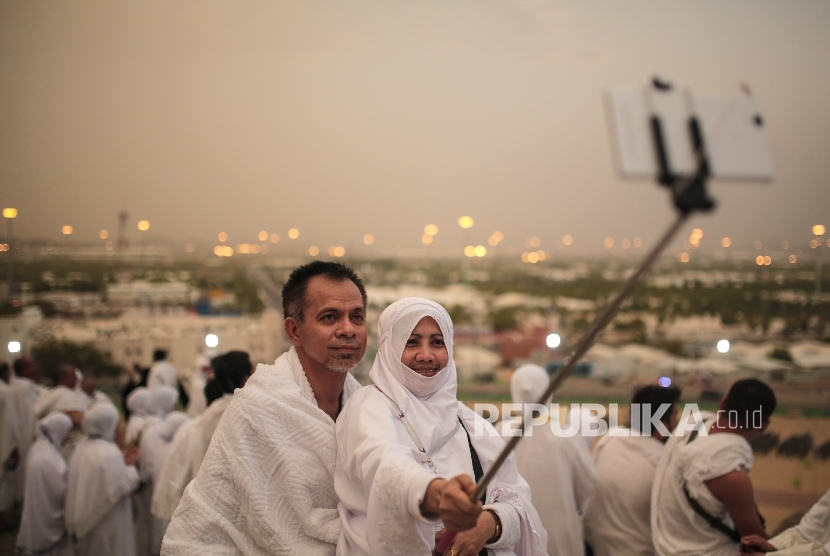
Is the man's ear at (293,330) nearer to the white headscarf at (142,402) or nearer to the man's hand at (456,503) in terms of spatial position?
the man's hand at (456,503)

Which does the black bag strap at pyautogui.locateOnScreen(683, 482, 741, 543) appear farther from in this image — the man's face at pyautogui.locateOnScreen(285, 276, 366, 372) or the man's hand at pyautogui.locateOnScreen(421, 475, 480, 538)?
the man's hand at pyautogui.locateOnScreen(421, 475, 480, 538)

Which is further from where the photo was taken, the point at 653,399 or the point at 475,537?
the point at 653,399

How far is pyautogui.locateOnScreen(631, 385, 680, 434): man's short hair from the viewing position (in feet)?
11.7

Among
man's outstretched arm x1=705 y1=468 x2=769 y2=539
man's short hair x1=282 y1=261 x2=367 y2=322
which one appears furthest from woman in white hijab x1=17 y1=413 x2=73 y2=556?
man's outstretched arm x1=705 y1=468 x2=769 y2=539

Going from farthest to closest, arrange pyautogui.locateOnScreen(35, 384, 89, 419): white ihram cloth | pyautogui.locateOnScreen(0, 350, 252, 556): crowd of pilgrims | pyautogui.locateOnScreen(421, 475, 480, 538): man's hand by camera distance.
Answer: pyautogui.locateOnScreen(35, 384, 89, 419): white ihram cloth, pyautogui.locateOnScreen(0, 350, 252, 556): crowd of pilgrims, pyautogui.locateOnScreen(421, 475, 480, 538): man's hand

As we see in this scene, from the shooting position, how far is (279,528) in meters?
1.89

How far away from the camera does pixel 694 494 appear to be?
283 centimetres

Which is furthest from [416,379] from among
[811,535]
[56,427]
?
[56,427]

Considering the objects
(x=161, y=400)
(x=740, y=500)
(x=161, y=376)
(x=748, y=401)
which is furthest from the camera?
(x=161, y=376)

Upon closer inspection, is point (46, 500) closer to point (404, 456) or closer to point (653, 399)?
point (404, 456)

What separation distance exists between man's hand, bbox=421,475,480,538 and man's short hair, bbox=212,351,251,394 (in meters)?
2.28

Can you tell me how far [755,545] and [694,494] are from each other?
30 cm

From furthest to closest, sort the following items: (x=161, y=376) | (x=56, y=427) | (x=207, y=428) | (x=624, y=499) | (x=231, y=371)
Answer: (x=161, y=376)
(x=56, y=427)
(x=231, y=371)
(x=624, y=499)
(x=207, y=428)

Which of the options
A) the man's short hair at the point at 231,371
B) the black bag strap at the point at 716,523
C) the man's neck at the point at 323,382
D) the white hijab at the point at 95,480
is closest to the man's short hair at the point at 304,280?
the man's neck at the point at 323,382
